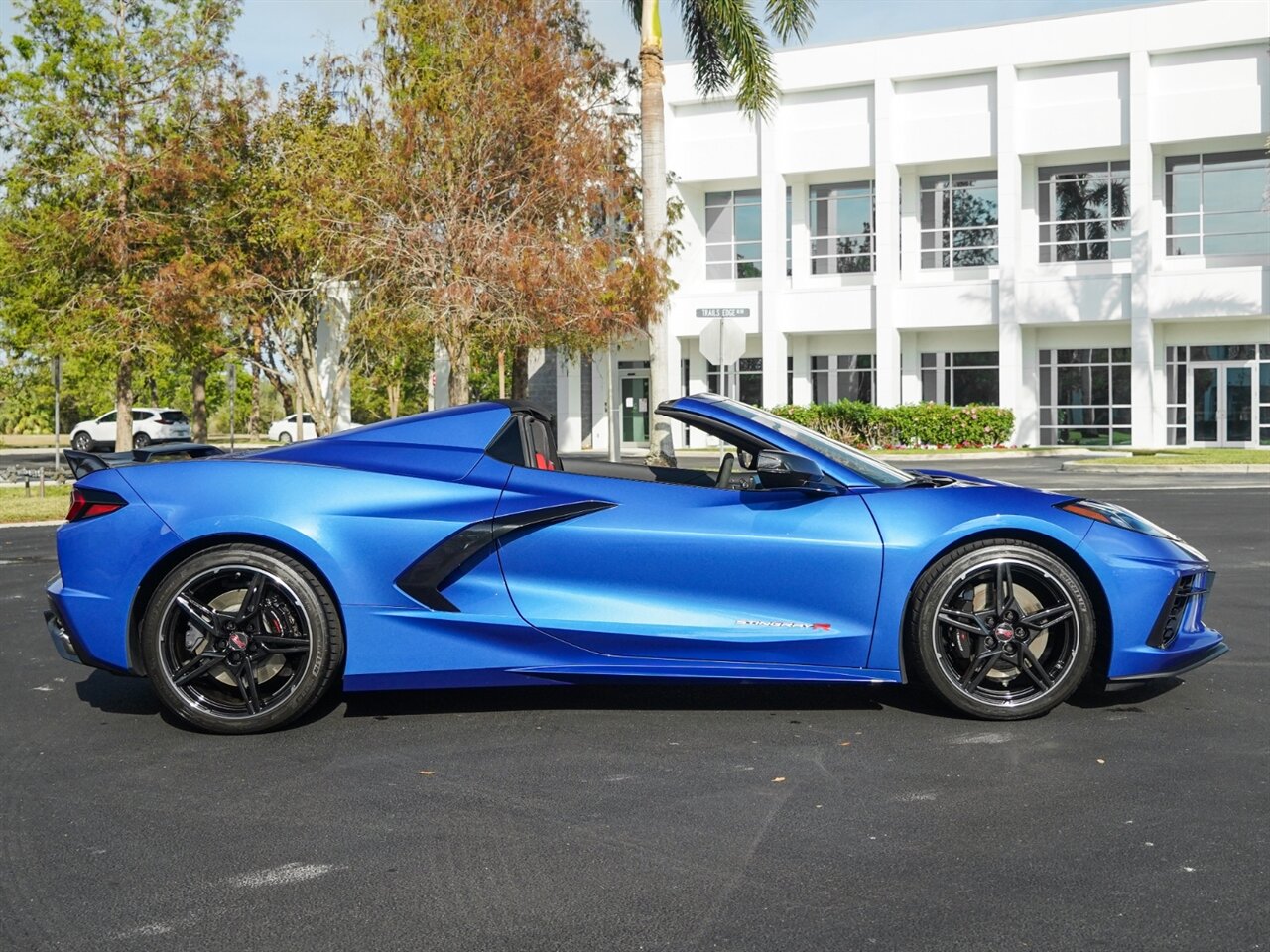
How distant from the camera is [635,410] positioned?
42.1 m

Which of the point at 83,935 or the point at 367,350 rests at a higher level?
the point at 367,350

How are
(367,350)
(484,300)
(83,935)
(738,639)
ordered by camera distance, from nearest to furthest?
(83,935)
(738,639)
(484,300)
(367,350)

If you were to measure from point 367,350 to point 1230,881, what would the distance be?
2549 centimetres

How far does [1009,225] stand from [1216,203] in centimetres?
547

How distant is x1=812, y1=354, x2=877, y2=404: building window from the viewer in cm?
3962

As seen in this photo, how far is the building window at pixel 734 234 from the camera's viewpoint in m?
40.5

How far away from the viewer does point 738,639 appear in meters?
5.07

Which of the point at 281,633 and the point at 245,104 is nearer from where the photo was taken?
the point at 281,633

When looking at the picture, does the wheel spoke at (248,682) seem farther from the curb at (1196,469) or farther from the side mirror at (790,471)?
the curb at (1196,469)

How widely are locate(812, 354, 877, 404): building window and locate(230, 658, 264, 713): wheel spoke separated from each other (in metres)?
35.2

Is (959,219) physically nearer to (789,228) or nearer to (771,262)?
(789,228)

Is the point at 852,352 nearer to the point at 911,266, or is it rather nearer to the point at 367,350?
the point at 911,266

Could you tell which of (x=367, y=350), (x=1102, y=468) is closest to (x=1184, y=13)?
(x=1102, y=468)

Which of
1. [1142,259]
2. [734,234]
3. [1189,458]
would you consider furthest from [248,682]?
[734,234]
